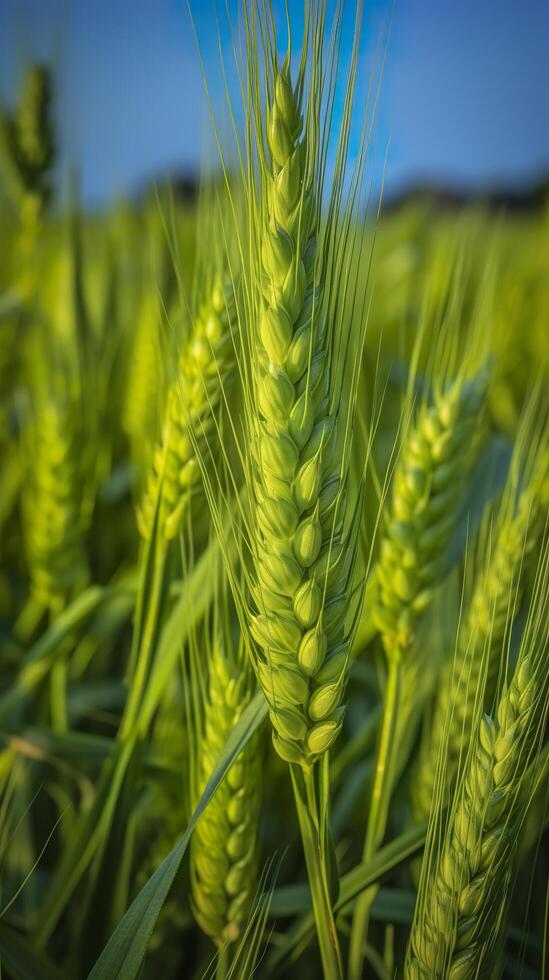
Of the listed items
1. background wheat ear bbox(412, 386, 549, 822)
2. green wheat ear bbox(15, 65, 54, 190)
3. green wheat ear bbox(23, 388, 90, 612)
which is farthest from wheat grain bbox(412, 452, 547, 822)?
green wheat ear bbox(15, 65, 54, 190)

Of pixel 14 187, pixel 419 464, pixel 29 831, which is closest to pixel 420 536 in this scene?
pixel 419 464

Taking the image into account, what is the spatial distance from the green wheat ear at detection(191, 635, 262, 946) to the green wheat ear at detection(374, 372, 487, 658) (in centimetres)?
Answer: 9

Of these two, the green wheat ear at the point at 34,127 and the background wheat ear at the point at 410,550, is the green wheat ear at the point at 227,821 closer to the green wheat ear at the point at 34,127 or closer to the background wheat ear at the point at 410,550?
the background wheat ear at the point at 410,550

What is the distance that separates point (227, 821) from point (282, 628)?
0.13 meters

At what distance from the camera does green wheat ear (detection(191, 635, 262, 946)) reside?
1.25 ft

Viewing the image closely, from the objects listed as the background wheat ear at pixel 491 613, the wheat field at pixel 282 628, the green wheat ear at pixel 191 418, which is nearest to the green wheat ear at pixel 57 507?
the wheat field at pixel 282 628

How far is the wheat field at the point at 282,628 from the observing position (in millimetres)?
318

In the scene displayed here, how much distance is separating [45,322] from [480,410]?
1.59ft

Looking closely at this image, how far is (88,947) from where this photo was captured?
453mm

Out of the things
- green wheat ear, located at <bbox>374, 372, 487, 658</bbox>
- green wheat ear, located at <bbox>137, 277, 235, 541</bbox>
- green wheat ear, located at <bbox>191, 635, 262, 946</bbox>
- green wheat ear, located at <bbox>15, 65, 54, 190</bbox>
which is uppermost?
green wheat ear, located at <bbox>15, 65, 54, 190</bbox>

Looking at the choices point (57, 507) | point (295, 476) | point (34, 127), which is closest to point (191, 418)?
point (295, 476)

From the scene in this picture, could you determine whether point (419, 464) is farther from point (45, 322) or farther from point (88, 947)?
point (45, 322)

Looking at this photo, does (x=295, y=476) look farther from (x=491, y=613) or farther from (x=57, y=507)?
(x=57, y=507)

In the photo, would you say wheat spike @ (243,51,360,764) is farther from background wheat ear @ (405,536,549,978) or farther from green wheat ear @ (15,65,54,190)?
green wheat ear @ (15,65,54,190)
